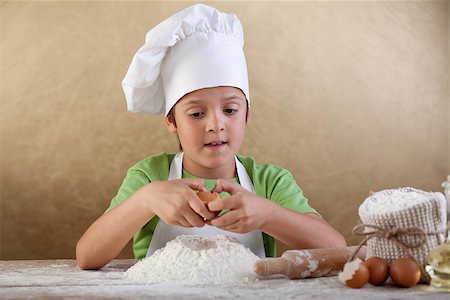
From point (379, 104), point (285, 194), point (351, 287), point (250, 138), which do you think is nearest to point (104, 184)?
point (250, 138)

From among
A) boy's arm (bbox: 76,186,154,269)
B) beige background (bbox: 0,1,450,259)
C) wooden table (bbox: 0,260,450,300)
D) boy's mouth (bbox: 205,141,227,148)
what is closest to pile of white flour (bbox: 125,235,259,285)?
wooden table (bbox: 0,260,450,300)

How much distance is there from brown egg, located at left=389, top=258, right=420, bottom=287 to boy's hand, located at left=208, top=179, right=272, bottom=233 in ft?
0.97

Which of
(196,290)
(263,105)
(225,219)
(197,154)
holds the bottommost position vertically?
(196,290)

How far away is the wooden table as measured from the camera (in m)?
0.93

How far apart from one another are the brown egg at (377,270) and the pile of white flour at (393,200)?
0.07 metres

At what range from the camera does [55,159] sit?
78.6 inches

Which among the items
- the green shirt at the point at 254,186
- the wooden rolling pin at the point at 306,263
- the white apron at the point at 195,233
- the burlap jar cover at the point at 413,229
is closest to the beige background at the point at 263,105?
the green shirt at the point at 254,186

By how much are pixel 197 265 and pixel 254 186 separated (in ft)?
1.54

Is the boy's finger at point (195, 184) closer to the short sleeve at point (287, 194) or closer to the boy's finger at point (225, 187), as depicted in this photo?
the boy's finger at point (225, 187)

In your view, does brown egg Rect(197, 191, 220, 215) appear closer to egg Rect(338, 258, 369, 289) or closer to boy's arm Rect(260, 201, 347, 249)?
boy's arm Rect(260, 201, 347, 249)

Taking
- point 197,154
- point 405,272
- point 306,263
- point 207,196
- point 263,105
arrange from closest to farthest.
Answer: point 405,272
point 306,263
point 207,196
point 197,154
point 263,105

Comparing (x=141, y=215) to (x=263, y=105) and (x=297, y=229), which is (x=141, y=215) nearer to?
(x=297, y=229)

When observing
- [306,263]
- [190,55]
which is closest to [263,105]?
[190,55]

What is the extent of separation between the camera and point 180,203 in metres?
1.15
